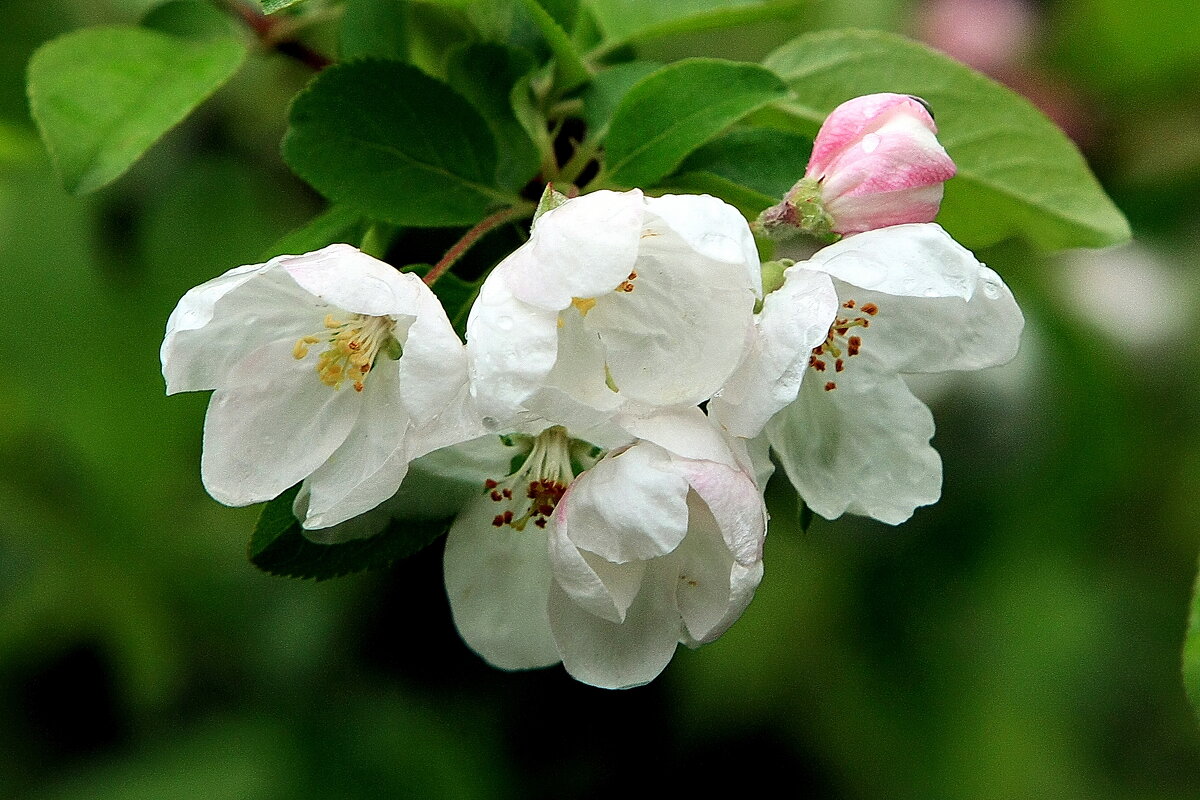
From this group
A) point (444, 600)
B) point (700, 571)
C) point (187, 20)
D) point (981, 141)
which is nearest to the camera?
point (700, 571)

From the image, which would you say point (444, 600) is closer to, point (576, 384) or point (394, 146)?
point (394, 146)

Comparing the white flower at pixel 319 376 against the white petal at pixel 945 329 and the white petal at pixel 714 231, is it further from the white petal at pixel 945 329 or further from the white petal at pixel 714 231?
the white petal at pixel 945 329

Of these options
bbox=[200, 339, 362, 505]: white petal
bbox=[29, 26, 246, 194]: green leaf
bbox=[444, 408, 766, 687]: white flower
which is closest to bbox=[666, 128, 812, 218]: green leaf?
bbox=[444, 408, 766, 687]: white flower

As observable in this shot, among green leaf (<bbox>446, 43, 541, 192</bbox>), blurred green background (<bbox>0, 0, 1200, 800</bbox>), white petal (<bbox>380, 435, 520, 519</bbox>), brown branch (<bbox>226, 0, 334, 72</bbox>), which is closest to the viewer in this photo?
white petal (<bbox>380, 435, 520, 519</bbox>)

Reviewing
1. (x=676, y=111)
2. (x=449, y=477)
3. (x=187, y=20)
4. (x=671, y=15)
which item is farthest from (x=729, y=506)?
(x=187, y=20)

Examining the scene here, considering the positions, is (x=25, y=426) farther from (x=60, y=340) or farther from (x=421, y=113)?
(x=421, y=113)

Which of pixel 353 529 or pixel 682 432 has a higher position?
pixel 682 432

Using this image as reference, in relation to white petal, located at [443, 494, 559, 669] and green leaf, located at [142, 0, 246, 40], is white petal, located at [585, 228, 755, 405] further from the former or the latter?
green leaf, located at [142, 0, 246, 40]
